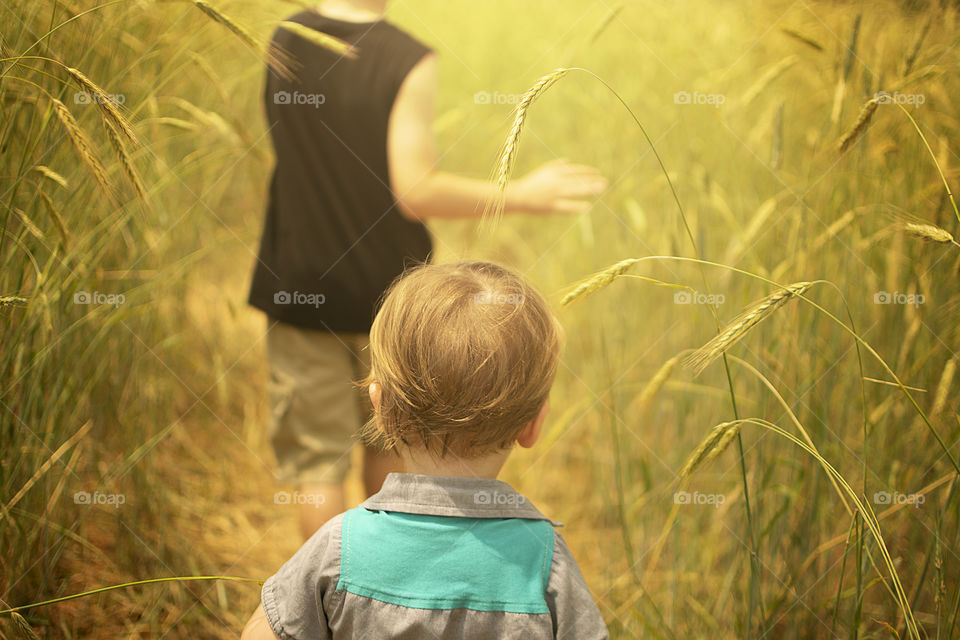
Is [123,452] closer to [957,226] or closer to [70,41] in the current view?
[70,41]

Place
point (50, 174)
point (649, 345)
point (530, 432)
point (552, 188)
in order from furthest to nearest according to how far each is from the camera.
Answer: point (649, 345), point (552, 188), point (50, 174), point (530, 432)

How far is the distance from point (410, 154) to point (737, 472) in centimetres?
111

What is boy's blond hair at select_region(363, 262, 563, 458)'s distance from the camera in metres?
0.82

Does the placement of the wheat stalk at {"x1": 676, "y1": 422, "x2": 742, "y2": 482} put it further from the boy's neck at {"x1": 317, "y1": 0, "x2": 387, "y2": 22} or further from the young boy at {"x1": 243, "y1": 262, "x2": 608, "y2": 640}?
the boy's neck at {"x1": 317, "y1": 0, "x2": 387, "y2": 22}

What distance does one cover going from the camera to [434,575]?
0.80 m

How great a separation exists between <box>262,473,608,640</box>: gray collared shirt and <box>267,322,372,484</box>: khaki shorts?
72 centimetres

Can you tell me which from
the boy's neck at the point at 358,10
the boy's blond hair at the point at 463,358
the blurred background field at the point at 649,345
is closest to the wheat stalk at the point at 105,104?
the blurred background field at the point at 649,345

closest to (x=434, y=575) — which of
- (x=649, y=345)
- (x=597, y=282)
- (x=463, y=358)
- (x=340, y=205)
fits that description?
(x=463, y=358)

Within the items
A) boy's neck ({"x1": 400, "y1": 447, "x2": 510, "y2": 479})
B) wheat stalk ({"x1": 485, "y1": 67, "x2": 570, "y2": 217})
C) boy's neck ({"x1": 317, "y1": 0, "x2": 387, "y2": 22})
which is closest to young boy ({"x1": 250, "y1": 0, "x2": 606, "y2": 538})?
boy's neck ({"x1": 317, "y1": 0, "x2": 387, "y2": 22})

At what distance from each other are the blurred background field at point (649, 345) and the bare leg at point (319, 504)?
0.24 m

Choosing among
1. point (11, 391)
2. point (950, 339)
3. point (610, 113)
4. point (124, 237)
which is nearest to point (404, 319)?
point (11, 391)

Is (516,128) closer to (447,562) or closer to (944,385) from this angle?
(447,562)

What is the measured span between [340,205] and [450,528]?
0.88m

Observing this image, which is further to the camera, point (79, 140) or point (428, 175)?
point (428, 175)
